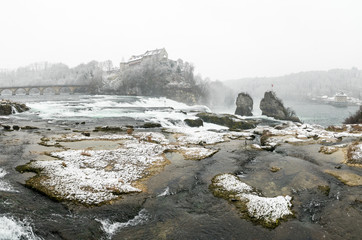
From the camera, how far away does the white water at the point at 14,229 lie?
24.9 ft

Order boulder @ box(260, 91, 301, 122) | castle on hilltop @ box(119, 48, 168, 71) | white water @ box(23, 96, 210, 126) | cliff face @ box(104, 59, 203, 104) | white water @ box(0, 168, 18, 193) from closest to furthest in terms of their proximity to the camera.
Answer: white water @ box(0, 168, 18, 193)
white water @ box(23, 96, 210, 126)
boulder @ box(260, 91, 301, 122)
cliff face @ box(104, 59, 203, 104)
castle on hilltop @ box(119, 48, 168, 71)

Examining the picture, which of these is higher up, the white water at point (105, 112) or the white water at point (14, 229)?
the white water at point (105, 112)

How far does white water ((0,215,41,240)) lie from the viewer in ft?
24.9

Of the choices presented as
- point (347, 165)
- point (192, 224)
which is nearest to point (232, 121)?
point (347, 165)

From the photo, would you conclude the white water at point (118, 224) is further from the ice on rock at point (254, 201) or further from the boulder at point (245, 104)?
the boulder at point (245, 104)

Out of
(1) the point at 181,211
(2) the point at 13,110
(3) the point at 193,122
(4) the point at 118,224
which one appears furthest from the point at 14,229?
(2) the point at 13,110

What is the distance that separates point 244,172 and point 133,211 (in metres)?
8.94

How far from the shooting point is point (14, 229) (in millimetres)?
7863

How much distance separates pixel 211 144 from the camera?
2433 centimetres

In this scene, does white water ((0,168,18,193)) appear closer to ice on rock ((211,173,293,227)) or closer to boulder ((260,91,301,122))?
ice on rock ((211,173,293,227))

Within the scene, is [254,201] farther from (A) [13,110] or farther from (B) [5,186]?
(A) [13,110]

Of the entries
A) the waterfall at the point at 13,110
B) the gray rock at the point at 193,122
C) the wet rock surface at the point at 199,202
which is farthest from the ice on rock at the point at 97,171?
the waterfall at the point at 13,110

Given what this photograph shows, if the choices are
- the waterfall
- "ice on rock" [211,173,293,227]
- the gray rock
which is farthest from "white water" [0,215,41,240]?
the waterfall

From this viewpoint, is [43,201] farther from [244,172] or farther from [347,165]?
[347,165]
